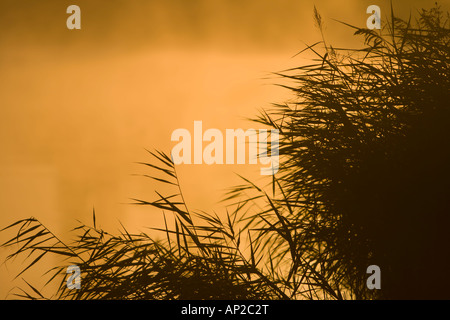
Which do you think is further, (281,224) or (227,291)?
(281,224)

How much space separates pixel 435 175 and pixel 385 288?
2.04ft

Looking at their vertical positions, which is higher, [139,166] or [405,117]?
[405,117]

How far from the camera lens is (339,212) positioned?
9.68 feet

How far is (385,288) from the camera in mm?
2820

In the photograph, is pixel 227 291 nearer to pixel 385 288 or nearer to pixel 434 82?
pixel 385 288

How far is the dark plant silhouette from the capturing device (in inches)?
109

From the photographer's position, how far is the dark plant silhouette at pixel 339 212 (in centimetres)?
278
